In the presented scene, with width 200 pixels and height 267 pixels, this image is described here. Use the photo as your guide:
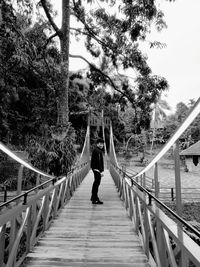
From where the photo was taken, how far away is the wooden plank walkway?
2.46m

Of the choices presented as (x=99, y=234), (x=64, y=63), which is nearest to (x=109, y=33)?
(x=64, y=63)

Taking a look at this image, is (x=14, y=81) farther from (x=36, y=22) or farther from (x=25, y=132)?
(x=25, y=132)

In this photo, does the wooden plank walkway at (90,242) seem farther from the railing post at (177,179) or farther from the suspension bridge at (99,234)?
the railing post at (177,179)

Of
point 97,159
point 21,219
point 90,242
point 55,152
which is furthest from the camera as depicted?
point 55,152

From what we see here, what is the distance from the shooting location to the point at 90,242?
3002 millimetres

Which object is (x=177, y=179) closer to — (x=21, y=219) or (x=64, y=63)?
(x=21, y=219)

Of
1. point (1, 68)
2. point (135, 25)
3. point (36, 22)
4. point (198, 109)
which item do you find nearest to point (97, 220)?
point (198, 109)

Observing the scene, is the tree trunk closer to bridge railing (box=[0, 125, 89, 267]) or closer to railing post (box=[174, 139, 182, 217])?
bridge railing (box=[0, 125, 89, 267])

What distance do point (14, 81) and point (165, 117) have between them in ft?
80.3

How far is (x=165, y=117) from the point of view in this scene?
29.6 m

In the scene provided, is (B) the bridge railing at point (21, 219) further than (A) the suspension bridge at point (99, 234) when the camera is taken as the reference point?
Yes

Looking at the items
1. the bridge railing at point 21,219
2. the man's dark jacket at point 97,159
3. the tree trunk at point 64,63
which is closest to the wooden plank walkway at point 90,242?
the bridge railing at point 21,219

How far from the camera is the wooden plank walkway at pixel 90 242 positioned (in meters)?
2.46

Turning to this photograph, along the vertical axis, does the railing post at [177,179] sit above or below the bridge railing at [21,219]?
above
